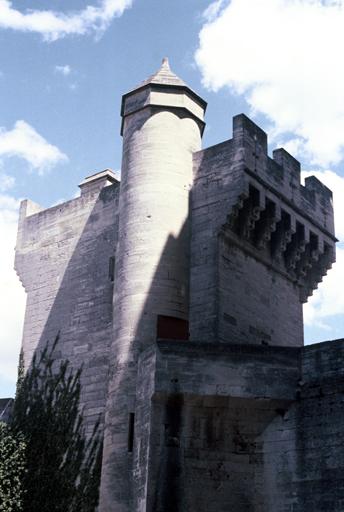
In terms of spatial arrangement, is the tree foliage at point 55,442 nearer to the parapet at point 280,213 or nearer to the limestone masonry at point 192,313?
the limestone masonry at point 192,313

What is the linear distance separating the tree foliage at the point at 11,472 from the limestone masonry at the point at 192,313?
1631 millimetres

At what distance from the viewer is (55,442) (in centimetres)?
1697

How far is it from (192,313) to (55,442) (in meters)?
4.40

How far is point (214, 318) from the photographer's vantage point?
49.5 ft

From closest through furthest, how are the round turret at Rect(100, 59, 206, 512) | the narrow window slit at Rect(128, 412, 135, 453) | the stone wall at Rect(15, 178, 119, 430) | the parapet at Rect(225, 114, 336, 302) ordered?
the narrow window slit at Rect(128, 412, 135, 453)
the round turret at Rect(100, 59, 206, 512)
the parapet at Rect(225, 114, 336, 302)
the stone wall at Rect(15, 178, 119, 430)

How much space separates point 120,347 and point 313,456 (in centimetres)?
475

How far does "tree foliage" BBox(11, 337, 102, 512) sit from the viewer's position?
16.0m

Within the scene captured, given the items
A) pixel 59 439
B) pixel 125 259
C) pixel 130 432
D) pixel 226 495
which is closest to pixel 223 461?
pixel 226 495

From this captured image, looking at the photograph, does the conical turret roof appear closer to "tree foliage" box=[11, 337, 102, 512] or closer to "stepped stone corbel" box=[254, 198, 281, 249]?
"stepped stone corbel" box=[254, 198, 281, 249]

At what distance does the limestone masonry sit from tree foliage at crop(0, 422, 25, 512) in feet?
5.35

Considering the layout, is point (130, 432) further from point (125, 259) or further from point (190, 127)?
point (190, 127)

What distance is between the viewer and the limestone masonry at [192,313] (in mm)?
11438

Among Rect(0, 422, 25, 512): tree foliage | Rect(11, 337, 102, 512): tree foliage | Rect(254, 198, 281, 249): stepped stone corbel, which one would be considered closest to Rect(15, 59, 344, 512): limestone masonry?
Rect(254, 198, 281, 249): stepped stone corbel

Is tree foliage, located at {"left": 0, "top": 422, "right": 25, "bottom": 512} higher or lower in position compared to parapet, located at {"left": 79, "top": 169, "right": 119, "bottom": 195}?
lower
